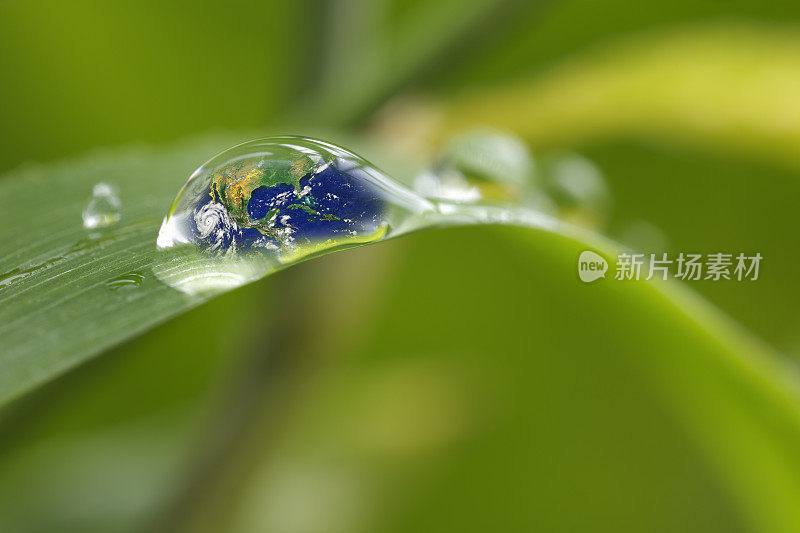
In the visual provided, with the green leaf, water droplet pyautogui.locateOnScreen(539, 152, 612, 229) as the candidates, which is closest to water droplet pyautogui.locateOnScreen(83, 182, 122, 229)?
the green leaf

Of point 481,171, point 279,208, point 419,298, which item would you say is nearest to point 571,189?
point 481,171

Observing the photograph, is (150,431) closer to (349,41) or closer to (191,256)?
Answer: (349,41)

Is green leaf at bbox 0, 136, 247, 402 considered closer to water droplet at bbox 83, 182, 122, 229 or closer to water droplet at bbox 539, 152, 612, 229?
water droplet at bbox 83, 182, 122, 229

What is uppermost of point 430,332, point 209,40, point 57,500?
point 209,40

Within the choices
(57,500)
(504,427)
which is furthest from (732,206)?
(57,500)

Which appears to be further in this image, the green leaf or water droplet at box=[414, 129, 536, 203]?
water droplet at box=[414, 129, 536, 203]

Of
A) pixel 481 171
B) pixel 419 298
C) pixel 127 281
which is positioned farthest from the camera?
pixel 419 298

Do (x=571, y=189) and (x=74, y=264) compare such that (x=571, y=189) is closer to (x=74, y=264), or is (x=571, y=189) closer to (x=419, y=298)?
(x=74, y=264)
